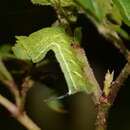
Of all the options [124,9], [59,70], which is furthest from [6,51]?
[124,9]

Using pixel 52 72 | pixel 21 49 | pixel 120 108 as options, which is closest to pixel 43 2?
pixel 21 49

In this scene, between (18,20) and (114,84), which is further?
(18,20)

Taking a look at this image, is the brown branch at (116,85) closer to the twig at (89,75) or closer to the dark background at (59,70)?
the twig at (89,75)

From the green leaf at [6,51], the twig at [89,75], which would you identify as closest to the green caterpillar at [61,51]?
the twig at [89,75]

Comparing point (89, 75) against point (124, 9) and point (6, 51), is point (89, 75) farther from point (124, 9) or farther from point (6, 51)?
point (6, 51)

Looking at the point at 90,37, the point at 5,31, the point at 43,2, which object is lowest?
the point at 90,37

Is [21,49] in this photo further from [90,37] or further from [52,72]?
[90,37]
